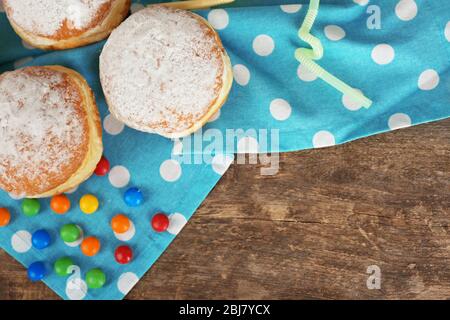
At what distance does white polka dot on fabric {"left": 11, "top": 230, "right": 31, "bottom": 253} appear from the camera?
97 centimetres

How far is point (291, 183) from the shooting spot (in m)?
0.99

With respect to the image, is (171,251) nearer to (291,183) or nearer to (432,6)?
(291,183)

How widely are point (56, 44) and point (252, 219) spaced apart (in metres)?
0.49

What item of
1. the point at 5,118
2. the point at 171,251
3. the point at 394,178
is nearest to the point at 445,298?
the point at 394,178

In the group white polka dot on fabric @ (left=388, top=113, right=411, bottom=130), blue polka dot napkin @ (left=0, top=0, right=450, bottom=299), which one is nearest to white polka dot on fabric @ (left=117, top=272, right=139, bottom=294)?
blue polka dot napkin @ (left=0, top=0, right=450, bottom=299)

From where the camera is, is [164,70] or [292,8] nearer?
[164,70]

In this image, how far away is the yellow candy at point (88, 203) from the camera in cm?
95

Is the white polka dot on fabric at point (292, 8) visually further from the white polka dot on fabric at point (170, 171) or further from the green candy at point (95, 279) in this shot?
the green candy at point (95, 279)

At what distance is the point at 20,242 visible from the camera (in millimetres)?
968

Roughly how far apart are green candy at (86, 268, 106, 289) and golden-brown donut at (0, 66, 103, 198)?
185mm

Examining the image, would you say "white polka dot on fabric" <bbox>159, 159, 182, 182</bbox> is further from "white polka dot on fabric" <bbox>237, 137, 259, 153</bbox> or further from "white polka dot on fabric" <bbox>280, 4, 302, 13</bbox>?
"white polka dot on fabric" <bbox>280, 4, 302, 13</bbox>

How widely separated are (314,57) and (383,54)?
0.45 ft

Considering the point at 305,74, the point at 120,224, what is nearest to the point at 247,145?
the point at 305,74

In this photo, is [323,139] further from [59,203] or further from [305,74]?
[59,203]
